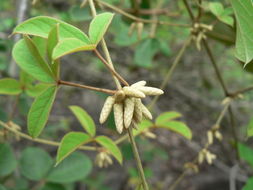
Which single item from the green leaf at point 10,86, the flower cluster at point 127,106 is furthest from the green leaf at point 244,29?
the green leaf at point 10,86

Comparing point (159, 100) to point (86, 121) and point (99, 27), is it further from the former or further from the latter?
point (99, 27)

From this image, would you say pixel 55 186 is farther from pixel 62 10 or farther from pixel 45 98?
pixel 62 10

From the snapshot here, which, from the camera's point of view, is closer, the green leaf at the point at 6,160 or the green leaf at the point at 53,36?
the green leaf at the point at 53,36

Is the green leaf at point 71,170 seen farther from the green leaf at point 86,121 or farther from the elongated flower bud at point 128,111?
the elongated flower bud at point 128,111

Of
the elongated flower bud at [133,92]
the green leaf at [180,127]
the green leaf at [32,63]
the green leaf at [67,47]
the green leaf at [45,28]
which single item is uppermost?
the green leaf at [45,28]

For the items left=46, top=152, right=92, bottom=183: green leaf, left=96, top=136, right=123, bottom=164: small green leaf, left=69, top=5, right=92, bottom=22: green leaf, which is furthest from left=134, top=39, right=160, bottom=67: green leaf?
left=96, top=136, right=123, bottom=164: small green leaf

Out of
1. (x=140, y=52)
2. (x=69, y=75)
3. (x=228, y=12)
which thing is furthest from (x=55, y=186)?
(x=69, y=75)

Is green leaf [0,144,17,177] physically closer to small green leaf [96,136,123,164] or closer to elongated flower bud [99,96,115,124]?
small green leaf [96,136,123,164]

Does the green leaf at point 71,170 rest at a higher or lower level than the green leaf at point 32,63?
lower
